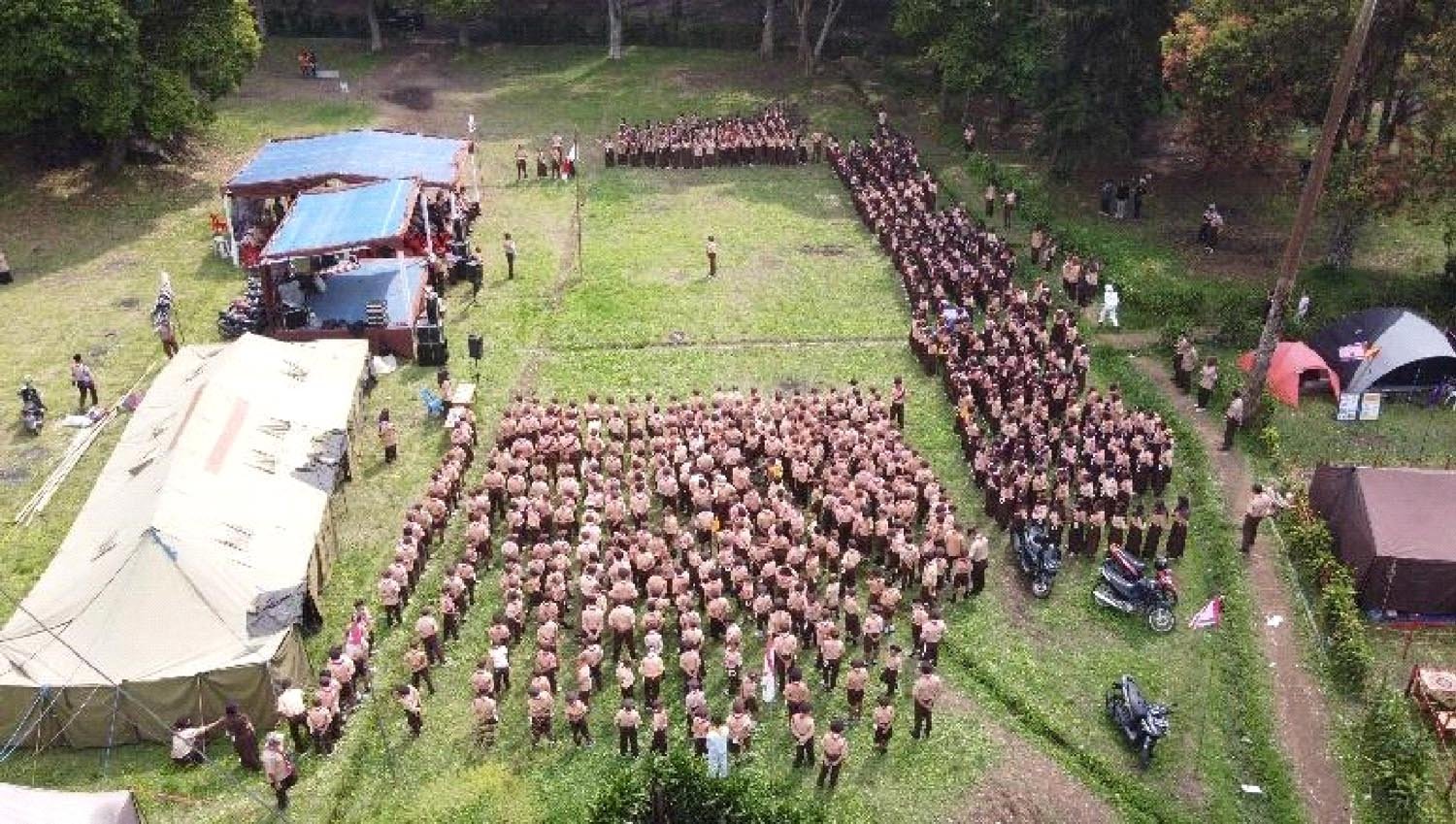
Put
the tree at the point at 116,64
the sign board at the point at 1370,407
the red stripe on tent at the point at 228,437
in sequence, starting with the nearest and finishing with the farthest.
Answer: the red stripe on tent at the point at 228,437, the sign board at the point at 1370,407, the tree at the point at 116,64

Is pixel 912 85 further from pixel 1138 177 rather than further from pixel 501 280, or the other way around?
pixel 501 280

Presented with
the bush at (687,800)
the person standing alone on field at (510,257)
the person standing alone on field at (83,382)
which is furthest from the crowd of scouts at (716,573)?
the person standing alone on field at (83,382)

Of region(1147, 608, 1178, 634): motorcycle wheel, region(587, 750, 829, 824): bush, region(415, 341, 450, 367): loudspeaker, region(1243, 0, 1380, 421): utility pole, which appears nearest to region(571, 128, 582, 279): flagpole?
region(415, 341, 450, 367): loudspeaker

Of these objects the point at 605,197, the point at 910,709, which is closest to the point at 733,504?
the point at 910,709

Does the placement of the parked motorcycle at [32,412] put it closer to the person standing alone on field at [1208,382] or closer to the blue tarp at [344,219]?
the blue tarp at [344,219]

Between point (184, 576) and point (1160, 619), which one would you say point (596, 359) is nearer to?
point (184, 576)

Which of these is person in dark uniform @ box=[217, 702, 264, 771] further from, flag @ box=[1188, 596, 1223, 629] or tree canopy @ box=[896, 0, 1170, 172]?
tree canopy @ box=[896, 0, 1170, 172]
